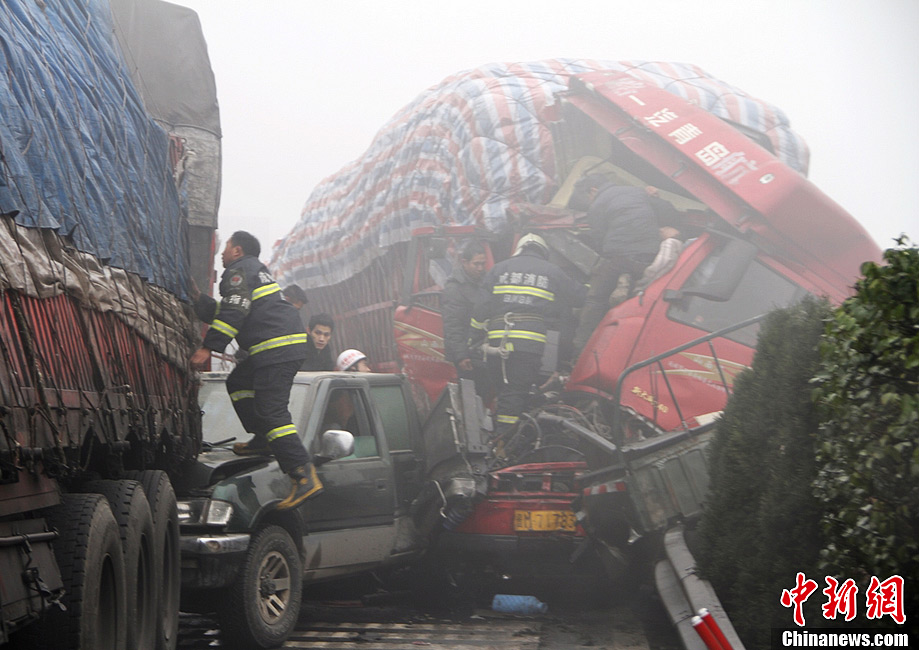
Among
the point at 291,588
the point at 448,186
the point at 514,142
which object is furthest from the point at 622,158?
the point at 291,588

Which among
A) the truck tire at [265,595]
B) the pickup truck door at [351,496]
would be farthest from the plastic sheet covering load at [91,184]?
the pickup truck door at [351,496]

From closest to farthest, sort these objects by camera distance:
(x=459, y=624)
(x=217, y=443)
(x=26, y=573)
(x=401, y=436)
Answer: (x=26, y=573)
(x=217, y=443)
(x=459, y=624)
(x=401, y=436)

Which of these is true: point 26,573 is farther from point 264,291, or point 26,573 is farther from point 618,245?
point 618,245

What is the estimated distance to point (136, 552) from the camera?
15.6 ft

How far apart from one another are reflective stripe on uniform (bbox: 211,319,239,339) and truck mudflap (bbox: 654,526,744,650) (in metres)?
2.65

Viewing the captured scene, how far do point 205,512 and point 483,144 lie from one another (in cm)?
567

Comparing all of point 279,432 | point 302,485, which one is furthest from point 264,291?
point 302,485

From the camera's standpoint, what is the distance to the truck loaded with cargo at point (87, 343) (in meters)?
3.54

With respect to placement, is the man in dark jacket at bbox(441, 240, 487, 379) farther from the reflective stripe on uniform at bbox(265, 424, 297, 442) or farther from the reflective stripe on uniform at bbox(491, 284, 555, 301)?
the reflective stripe on uniform at bbox(265, 424, 297, 442)

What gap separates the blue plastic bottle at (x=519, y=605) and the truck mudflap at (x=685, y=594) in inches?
51.3

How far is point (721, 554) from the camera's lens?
555 centimetres

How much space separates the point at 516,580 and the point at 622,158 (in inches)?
154

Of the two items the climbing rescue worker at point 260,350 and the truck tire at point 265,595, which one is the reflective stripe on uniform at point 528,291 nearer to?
the climbing rescue worker at point 260,350

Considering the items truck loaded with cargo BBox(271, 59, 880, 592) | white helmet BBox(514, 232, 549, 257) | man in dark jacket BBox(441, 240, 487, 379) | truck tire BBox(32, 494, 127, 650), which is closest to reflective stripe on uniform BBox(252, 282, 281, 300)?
truck loaded with cargo BBox(271, 59, 880, 592)
